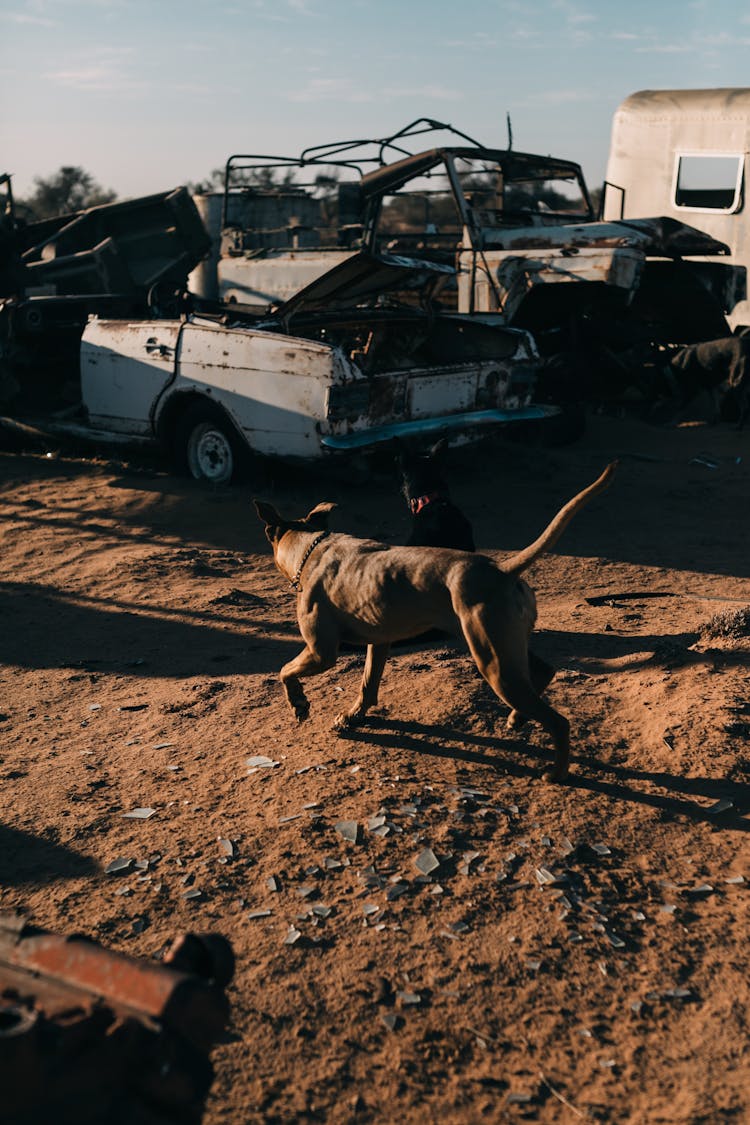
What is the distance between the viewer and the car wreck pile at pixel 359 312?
316 inches

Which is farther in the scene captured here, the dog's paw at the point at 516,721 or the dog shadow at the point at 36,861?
the dog's paw at the point at 516,721

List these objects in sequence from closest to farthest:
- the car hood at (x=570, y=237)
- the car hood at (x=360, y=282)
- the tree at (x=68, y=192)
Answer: the car hood at (x=360, y=282)
the car hood at (x=570, y=237)
the tree at (x=68, y=192)

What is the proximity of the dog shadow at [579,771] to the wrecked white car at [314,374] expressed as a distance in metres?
3.38

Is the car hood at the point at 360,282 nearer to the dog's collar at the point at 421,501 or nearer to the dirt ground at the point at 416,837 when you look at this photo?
the dirt ground at the point at 416,837

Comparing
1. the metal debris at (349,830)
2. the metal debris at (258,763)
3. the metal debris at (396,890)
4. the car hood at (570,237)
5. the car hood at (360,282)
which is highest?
the car hood at (570,237)

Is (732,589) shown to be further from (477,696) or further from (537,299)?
(537,299)

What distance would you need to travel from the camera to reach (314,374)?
298 inches

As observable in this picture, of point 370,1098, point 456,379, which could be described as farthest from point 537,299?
point 370,1098

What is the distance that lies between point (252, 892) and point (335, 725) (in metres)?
1.23

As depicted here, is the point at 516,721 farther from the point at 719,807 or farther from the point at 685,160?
the point at 685,160

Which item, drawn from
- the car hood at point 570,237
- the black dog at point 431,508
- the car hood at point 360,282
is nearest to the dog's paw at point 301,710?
the black dog at point 431,508

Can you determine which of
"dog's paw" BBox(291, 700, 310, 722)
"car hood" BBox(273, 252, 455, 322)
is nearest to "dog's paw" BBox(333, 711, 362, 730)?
"dog's paw" BBox(291, 700, 310, 722)

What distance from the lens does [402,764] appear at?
4.27 metres

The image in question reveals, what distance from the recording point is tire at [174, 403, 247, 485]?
8445 mm
